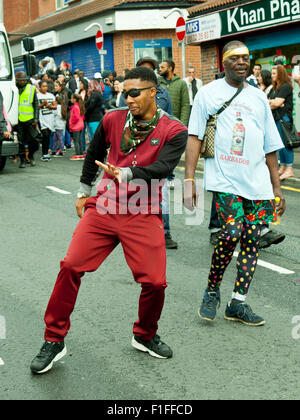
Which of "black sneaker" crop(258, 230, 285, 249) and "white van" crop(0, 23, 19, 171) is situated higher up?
"white van" crop(0, 23, 19, 171)

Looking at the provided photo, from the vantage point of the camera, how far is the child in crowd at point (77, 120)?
16.9 meters

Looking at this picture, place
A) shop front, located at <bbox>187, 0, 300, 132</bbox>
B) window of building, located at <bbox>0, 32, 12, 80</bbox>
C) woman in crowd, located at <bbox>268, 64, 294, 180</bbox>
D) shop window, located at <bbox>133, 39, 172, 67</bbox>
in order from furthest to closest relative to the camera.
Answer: shop window, located at <bbox>133, 39, 172, 67</bbox> → shop front, located at <bbox>187, 0, 300, 132</bbox> → window of building, located at <bbox>0, 32, 12, 80</bbox> → woman in crowd, located at <bbox>268, 64, 294, 180</bbox>

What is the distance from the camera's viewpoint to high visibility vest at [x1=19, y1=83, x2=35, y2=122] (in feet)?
49.8

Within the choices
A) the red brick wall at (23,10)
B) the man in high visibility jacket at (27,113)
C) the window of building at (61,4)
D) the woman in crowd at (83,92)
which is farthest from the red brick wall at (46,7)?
the man in high visibility jacket at (27,113)

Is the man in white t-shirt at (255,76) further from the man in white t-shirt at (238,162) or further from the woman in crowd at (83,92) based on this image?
the man in white t-shirt at (238,162)

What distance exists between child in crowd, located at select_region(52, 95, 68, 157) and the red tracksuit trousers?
43.4ft

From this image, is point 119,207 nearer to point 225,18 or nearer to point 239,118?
point 239,118

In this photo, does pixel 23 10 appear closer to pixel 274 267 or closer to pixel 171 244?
pixel 171 244

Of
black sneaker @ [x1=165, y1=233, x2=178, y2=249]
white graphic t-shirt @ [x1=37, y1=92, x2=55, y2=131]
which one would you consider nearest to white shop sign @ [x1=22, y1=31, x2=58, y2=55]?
white graphic t-shirt @ [x1=37, y1=92, x2=55, y2=131]

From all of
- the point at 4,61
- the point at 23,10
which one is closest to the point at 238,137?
the point at 4,61

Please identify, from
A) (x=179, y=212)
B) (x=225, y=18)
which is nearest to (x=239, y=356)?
(x=179, y=212)

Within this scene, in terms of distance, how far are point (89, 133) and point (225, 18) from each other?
16.0 ft

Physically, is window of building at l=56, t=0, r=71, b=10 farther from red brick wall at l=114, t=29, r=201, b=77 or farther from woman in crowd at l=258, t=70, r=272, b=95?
woman in crowd at l=258, t=70, r=272, b=95
